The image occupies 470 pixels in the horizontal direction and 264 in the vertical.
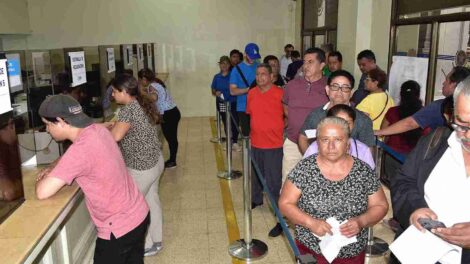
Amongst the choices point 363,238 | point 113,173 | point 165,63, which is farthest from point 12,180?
point 165,63

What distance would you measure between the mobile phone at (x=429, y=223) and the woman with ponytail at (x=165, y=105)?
169 inches

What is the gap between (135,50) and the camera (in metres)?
7.87

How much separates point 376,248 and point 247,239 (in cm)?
120

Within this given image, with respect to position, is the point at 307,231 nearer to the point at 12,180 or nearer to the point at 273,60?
the point at 12,180

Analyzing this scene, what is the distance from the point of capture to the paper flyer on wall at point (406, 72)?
445 centimetres

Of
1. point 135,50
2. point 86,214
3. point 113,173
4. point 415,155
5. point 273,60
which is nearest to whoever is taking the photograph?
point 415,155

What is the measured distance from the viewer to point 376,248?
383 centimetres

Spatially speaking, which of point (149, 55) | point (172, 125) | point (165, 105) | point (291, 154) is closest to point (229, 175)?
point (172, 125)

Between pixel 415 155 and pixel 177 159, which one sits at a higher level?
pixel 415 155

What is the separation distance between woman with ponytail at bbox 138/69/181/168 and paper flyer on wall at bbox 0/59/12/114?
339 cm

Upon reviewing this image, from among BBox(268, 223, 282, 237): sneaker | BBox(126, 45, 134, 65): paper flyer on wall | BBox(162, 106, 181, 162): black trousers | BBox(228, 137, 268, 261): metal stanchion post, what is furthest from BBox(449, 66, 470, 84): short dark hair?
BBox(126, 45, 134, 65): paper flyer on wall

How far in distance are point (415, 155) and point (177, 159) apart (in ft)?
18.1

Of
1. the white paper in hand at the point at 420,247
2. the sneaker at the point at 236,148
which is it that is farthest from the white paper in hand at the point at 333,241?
the sneaker at the point at 236,148

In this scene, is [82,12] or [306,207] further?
[82,12]
